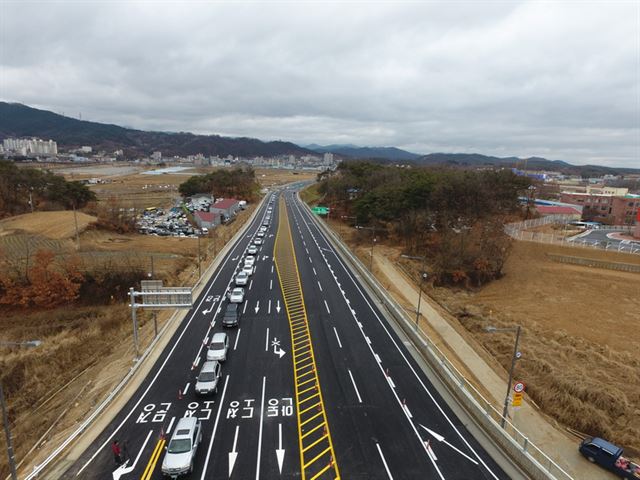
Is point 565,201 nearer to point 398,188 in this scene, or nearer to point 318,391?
point 398,188

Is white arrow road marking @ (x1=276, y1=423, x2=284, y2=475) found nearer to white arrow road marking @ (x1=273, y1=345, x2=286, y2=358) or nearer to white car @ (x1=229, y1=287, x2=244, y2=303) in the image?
white arrow road marking @ (x1=273, y1=345, x2=286, y2=358)

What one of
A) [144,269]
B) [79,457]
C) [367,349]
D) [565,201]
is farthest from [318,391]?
[565,201]

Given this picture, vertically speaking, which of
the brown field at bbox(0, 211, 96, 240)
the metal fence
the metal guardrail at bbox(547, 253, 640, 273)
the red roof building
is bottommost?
the brown field at bbox(0, 211, 96, 240)

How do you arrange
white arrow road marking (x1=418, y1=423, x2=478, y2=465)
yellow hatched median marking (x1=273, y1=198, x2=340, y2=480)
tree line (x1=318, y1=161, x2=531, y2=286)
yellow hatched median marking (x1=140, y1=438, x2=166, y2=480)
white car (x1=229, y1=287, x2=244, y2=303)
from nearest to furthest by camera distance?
yellow hatched median marking (x1=140, y1=438, x2=166, y2=480) → yellow hatched median marking (x1=273, y1=198, x2=340, y2=480) → white arrow road marking (x1=418, y1=423, x2=478, y2=465) → white car (x1=229, y1=287, x2=244, y2=303) → tree line (x1=318, y1=161, x2=531, y2=286)

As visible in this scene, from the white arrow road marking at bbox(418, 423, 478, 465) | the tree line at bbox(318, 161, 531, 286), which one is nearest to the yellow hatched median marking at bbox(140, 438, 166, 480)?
the white arrow road marking at bbox(418, 423, 478, 465)

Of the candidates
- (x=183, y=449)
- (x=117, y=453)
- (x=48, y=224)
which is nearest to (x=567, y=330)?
(x=183, y=449)

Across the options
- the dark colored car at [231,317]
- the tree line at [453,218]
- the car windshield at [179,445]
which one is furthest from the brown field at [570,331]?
the dark colored car at [231,317]

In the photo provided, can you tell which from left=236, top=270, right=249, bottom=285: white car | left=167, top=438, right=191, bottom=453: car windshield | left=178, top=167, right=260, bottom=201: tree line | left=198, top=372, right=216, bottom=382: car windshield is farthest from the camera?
left=178, top=167, right=260, bottom=201: tree line
